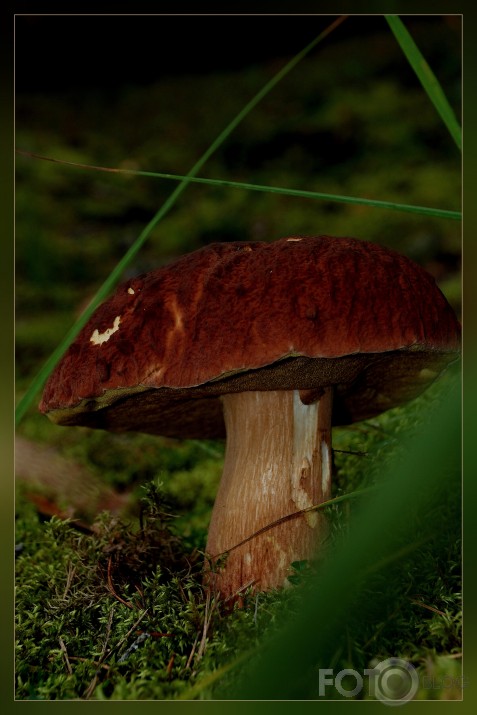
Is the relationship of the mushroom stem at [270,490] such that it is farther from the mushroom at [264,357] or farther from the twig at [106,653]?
the twig at [106,653]

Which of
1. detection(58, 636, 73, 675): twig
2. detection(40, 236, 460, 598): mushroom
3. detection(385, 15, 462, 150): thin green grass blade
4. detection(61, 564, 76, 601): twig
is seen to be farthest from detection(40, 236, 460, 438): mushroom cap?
detection(58, 636, 73, 675): twig

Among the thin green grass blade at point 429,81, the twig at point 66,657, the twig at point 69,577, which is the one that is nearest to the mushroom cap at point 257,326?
the thin green grass blade at point 429,81

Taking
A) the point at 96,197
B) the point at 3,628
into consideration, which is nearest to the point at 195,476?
the point at 3,628

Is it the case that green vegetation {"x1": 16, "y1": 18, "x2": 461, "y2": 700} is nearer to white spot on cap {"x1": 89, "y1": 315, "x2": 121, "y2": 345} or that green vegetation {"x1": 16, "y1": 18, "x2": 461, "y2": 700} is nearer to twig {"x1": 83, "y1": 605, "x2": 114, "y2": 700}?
twig {"x1": 83, "y1": 605, "x2": 114, "y2": 700}

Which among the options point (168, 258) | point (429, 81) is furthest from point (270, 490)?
point (168, 258)

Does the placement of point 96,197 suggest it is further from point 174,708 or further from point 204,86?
point 174,708

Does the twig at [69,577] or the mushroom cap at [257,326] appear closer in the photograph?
the mushroom cap at [257,326]
